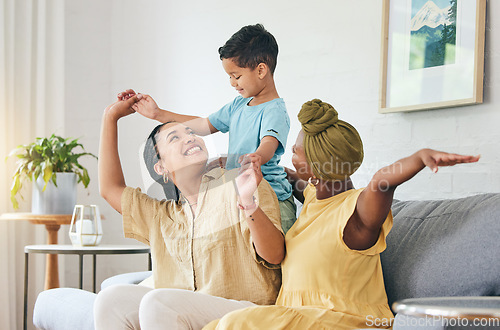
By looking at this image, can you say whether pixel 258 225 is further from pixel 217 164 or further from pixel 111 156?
pixel 111 156

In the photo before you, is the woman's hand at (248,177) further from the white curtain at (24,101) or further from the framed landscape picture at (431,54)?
the white curtain at (24,101)

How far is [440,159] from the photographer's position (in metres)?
1.01

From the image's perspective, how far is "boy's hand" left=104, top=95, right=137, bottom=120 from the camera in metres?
1.50

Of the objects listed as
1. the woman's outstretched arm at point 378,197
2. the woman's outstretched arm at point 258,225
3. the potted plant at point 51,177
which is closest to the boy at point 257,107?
the woman's outstretched arm at point 258,225

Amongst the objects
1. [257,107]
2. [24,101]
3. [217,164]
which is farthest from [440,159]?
[24,101]

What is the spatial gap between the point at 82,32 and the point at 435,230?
247cm

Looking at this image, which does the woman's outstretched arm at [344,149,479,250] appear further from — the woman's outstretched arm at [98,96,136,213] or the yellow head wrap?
the woman's outstretched arm at [98,96,136,213]

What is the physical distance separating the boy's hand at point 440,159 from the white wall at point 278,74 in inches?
18.1

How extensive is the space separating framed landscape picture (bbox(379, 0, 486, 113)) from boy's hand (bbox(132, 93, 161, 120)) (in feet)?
2.65

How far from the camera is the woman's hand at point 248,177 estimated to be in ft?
4.09

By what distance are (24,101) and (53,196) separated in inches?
25.9

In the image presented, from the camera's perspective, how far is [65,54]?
124 inches

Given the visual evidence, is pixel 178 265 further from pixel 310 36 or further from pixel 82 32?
pixel 82 32

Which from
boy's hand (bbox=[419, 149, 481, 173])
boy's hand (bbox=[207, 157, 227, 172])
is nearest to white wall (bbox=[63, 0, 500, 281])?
boy's hand (bbox=[207, 157, 227, 172])
